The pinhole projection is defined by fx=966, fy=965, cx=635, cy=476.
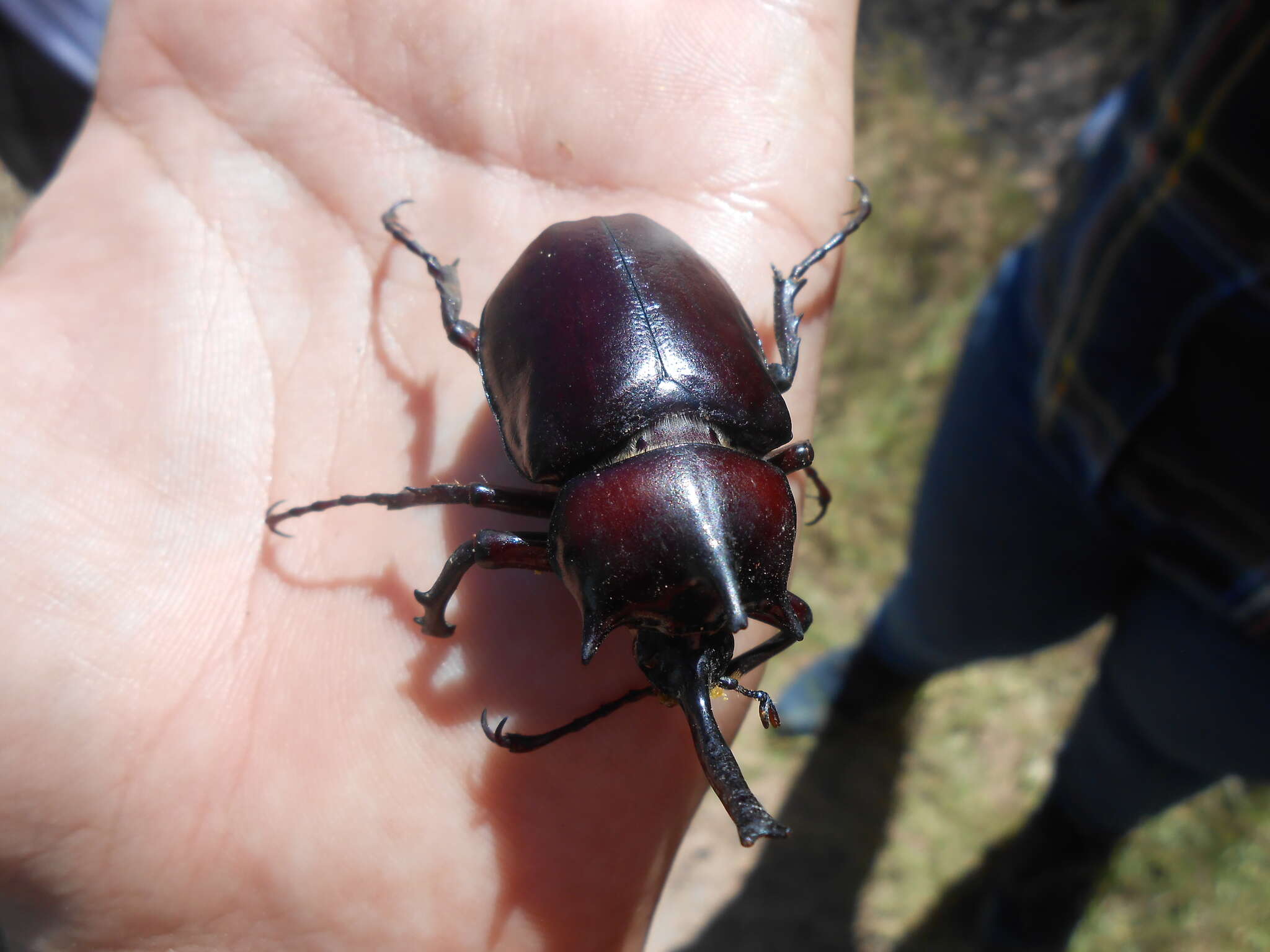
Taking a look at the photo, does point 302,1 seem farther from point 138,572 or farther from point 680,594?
point 680,594

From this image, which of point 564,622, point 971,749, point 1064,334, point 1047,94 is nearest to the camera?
point 564,622

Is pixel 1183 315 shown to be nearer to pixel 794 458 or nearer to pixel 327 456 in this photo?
pixel 794 458

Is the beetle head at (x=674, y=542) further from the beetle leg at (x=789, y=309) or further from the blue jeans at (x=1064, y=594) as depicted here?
the blue jeans at (x=1064, y=594)

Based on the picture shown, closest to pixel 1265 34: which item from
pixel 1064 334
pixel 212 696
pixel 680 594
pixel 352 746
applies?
pixel 1064 334

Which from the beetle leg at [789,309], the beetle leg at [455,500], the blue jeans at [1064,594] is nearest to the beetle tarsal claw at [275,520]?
the beetle leg at [455,500]

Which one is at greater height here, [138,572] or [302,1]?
[302,1]

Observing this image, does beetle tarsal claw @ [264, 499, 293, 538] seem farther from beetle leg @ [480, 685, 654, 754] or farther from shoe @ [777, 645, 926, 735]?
shoe @ [777, 645, 926, 735]
